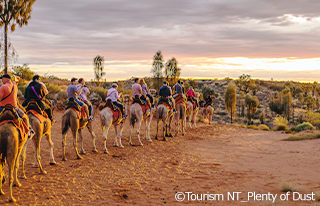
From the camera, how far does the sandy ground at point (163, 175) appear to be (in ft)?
23.6

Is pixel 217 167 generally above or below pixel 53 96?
below

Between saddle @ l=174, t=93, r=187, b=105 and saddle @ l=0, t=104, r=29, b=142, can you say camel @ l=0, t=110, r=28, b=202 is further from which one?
saddle @ l=174, t=93, r=187, b=105

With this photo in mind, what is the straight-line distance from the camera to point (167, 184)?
8320mm

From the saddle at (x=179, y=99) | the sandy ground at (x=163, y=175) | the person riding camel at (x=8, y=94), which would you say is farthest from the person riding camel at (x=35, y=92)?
the saddle at (x=179, y=99)

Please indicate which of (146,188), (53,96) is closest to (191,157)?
(146,188)

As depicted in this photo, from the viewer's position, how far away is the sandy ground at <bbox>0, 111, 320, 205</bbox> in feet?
23.6

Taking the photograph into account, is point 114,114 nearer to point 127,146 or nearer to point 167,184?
point 127,146

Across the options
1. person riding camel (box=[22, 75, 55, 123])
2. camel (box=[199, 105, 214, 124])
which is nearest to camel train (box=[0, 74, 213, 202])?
person riding camel (box=[22, 75, 55, 123])

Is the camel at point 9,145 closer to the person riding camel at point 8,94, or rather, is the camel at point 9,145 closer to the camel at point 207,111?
the person riding camel at point 8,94

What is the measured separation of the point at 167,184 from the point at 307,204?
13.5ft

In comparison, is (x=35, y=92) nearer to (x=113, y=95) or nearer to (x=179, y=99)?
(x=113, y=95)

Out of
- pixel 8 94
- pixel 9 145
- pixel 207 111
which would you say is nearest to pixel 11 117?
pixel 8 94

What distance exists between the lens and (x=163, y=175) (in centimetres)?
916

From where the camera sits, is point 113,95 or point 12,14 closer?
point 113,95
